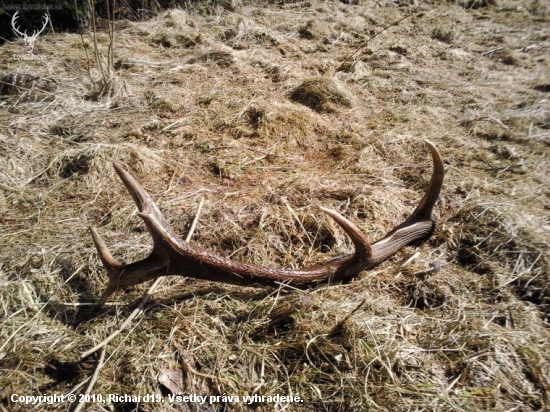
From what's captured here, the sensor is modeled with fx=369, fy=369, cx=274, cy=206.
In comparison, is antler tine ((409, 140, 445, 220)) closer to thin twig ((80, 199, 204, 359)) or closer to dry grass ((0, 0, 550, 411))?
dry grass ((0, 0, 550, 411))

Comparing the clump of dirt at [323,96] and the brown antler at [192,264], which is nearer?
the brown antler at [192,264]

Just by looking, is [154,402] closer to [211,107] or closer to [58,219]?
[58,219]

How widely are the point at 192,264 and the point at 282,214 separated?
788 millimetres

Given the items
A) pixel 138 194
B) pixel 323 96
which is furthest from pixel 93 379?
pixel 323 96

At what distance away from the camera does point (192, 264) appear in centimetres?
196

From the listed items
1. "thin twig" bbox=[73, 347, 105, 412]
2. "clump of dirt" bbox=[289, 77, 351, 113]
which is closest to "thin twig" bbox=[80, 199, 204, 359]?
"thin twig" bbox=[73, 347, 105, 412]

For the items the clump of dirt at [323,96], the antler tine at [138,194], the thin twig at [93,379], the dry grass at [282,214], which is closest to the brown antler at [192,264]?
the antler tine at [138,194]

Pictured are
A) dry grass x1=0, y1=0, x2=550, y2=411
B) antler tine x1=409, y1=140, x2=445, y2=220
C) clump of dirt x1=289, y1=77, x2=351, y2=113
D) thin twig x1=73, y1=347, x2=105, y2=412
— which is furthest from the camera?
clump of dirt x1=289, y1=77, x2=351, y2=113

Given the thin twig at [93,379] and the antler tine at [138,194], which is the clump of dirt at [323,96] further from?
the thin twig at [93,379]

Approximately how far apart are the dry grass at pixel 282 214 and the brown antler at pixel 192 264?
0.37ft

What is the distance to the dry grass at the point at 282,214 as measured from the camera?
1.72 m

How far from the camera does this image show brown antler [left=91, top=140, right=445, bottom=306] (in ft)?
6.25

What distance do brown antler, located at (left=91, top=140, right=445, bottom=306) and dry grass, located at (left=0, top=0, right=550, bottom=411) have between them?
112 mm

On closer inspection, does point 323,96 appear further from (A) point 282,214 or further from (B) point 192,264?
(B) point 192,264
